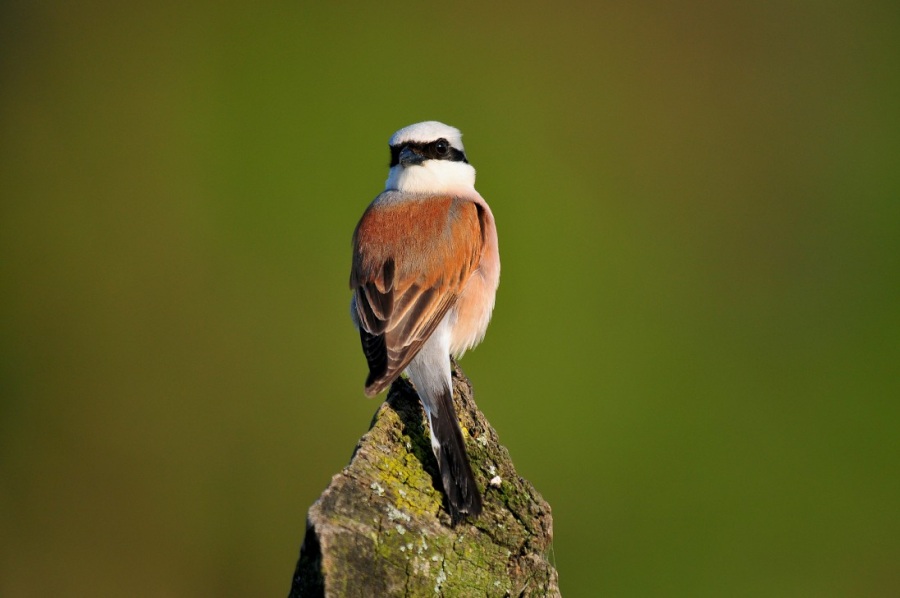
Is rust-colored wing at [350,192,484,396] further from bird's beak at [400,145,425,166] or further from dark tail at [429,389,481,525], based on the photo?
dark tail at [429,389,481,525]

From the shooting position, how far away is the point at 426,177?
4613 millimetres

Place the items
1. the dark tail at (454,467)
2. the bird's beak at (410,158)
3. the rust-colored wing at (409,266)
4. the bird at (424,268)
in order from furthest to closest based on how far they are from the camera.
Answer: the bird's beak at (410,158) → the rust-colored wing at (409,266) → the bird at (424,268) → the dark tail at (454,467)

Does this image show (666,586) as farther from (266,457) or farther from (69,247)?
(69,247)

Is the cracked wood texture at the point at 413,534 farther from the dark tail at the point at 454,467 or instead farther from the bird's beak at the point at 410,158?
the bird's beak at the point at 410,158

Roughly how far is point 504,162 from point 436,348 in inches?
176

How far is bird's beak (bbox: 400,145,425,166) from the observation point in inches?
179

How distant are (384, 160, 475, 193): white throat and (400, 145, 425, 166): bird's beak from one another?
0.02m

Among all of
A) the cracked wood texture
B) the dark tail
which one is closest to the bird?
the dark tail

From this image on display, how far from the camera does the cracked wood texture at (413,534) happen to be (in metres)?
1.87

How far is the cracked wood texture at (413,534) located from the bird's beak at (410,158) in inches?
82.3

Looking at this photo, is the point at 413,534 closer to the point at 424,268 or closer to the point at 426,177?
the point at 424,268

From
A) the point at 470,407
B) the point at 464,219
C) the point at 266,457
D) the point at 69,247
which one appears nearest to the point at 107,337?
the point at 69,247

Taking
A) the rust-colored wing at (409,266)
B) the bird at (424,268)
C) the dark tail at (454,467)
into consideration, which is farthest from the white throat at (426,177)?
the dark tail at (454,467)

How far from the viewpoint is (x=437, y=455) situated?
2545mm
